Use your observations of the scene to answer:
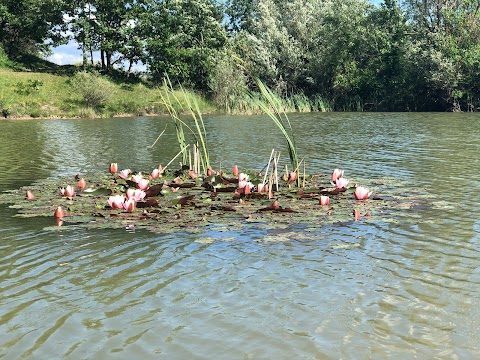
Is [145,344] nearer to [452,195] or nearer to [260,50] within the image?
[452,195]

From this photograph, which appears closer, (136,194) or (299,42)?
(136,194)

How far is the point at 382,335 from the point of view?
2.96 metres

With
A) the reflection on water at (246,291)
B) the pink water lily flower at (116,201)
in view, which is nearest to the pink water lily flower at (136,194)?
the pink water lily flower at (116,201)

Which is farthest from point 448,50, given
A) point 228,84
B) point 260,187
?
point 260,187

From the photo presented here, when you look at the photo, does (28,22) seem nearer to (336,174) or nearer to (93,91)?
(93,91)

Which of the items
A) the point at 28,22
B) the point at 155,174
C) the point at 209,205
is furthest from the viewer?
the point at 28,22

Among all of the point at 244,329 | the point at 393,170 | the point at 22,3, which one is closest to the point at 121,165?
the point at 393,170

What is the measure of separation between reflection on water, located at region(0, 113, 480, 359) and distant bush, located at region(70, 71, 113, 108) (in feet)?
102

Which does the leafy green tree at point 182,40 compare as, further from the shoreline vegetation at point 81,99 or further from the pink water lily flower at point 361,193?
the pink water lily flower at point 361,193

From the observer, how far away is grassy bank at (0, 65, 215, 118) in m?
34.7

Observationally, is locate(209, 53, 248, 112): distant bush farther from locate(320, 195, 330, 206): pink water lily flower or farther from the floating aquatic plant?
locate(320, 195, 330, 206): pink water lily flower

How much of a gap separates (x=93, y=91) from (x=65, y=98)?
9.79ft

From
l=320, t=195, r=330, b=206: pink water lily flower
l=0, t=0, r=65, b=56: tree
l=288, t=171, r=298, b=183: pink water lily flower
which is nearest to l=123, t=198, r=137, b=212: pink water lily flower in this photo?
l=320, t=195, r=330, b=206: pink water lily flower

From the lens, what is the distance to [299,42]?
150 ft
